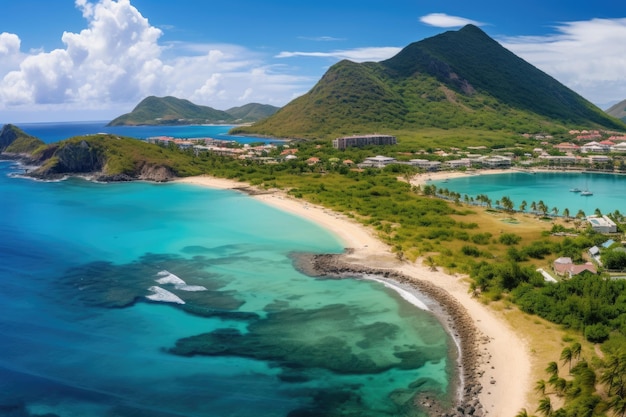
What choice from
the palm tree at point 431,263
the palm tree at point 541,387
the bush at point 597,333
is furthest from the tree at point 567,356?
the palm tree at point 431,263

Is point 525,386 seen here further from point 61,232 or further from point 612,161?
point 612,161

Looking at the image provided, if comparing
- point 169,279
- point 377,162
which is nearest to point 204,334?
point 169,279

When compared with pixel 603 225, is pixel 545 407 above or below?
below

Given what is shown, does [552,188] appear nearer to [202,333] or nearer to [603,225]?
[603,225]

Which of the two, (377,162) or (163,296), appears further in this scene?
(377,162)

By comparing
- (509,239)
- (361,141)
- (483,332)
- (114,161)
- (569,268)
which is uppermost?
(361,141)

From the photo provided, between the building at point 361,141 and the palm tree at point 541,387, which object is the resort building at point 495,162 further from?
the palm tree at point 541,387
